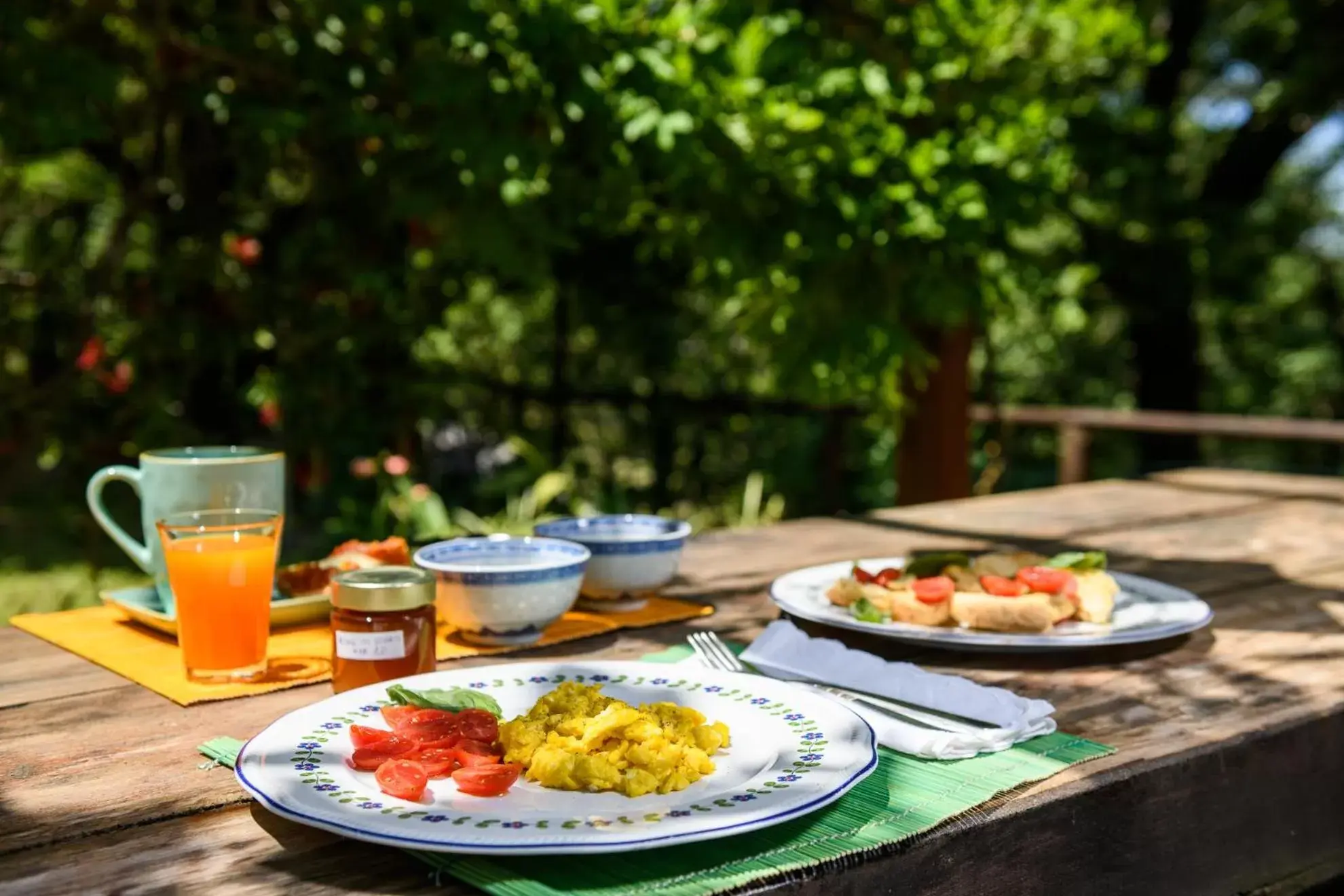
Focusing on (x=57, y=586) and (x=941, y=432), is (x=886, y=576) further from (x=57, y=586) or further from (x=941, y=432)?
(x=57, y=586)

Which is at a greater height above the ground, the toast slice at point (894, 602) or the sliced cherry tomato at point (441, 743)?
the sliced cherry tomato at point (441, 743)

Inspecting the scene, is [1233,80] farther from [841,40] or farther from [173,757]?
[173,757]

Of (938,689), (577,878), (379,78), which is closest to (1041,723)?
(938,689)

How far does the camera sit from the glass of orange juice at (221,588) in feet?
3.81

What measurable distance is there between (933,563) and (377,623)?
2.12 ft

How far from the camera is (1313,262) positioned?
9.88m

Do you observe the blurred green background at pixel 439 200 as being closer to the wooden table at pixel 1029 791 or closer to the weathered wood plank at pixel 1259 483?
the weathered wood plank at pixel 1259 483

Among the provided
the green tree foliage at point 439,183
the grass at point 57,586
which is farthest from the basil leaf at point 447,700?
the grass at point 57,586

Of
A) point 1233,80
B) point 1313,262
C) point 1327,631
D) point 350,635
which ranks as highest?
point 1233,80

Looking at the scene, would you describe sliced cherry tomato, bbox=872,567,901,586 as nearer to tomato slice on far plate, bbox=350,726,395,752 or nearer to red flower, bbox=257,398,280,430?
tomato slice on far plate, bbox=350,726,395,752

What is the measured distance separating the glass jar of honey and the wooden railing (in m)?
3.04

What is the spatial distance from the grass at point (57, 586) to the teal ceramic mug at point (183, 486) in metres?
2.63

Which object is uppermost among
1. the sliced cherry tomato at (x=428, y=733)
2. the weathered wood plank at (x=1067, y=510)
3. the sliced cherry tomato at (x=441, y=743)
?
the sliced cherry tomato at (x=428, y=733)

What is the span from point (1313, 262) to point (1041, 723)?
1015 cm
